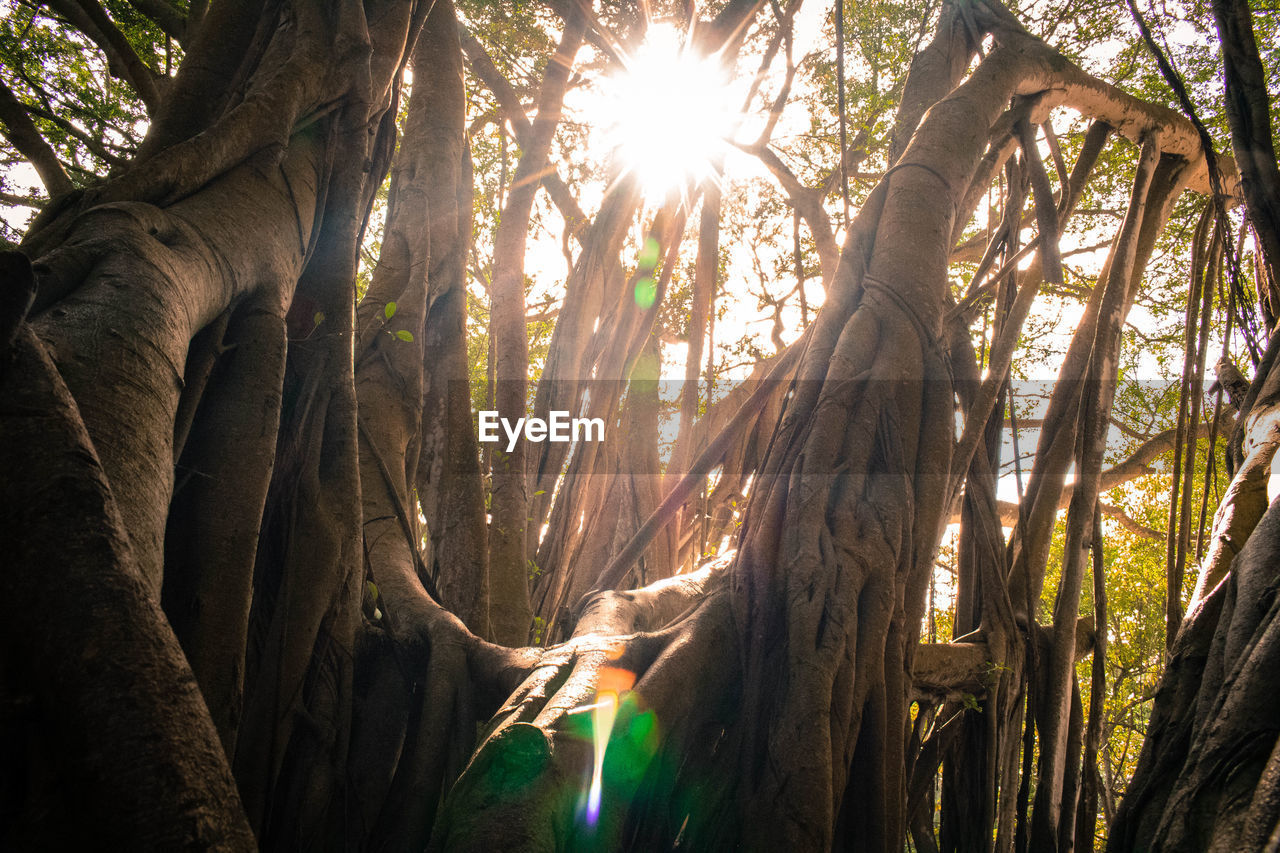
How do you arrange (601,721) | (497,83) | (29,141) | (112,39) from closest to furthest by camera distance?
1. (601,721)
2. (112,39)
3. (29,141)
4. (497,83)

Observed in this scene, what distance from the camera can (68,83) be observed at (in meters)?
3.92

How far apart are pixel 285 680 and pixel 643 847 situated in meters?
0.93

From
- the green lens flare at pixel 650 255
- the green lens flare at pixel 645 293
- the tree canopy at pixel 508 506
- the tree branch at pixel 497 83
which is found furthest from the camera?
the tree branch at pixel 497 83

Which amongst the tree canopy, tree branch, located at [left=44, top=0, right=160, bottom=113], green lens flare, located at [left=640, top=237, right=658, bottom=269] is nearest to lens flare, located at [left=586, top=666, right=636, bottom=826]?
the tree canopy

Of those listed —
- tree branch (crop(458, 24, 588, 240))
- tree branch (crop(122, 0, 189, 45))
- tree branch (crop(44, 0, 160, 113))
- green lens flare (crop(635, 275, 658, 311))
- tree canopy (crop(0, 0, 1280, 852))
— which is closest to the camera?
tree canopy (crop(0, 0, 1280, 852))

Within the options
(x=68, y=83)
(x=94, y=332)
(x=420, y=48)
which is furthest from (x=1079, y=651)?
(x=68, y=83)

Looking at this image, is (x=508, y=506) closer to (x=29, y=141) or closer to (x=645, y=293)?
(x=645, y=293)

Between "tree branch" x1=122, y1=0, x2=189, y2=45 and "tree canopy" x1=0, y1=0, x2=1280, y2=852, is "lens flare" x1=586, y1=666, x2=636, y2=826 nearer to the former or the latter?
"tree canopy" x1=0, y1=0, x2=1280, y2=852

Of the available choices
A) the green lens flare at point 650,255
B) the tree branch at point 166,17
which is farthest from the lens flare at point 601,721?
the tree branch at point 166,17

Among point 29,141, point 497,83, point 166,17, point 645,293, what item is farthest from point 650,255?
point 29,141

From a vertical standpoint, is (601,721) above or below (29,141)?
below

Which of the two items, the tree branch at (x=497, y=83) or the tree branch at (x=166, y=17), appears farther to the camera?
the tree branch at (x=497, y=83)

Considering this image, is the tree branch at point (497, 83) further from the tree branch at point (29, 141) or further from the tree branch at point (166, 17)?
the tree branch at point (29, 141)

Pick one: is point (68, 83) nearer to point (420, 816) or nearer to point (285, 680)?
point (285, 680)
